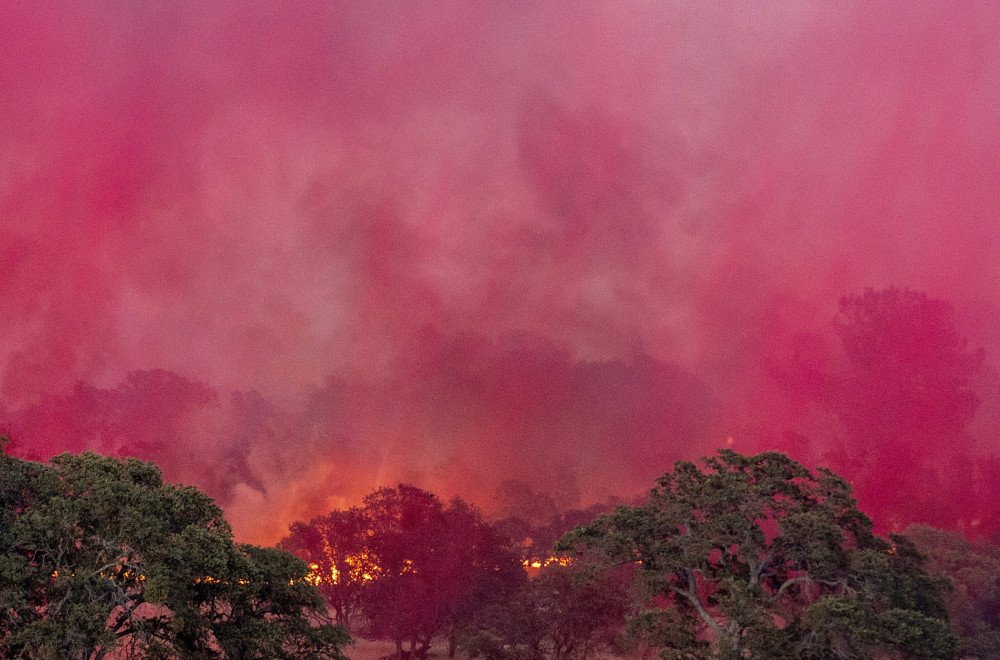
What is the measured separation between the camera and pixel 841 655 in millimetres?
30531

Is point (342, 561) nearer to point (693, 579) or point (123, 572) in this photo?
point (693, 579)

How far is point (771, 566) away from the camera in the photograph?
127 feet

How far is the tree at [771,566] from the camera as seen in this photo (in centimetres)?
3066

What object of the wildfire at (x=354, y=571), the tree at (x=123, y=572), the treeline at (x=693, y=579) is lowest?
the tree at (x=123, y=572)

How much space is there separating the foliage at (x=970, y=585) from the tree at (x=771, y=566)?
1615 centimetres

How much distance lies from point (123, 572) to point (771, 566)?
34080 mm

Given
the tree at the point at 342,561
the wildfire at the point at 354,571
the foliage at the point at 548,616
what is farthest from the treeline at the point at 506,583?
the tree at the point at 342,561

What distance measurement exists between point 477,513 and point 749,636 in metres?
39.7

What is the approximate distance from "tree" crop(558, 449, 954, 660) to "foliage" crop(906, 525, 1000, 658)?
53.0 feet

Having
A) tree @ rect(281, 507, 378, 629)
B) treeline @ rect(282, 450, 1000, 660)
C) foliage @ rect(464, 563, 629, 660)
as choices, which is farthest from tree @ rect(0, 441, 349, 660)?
tree @ rect(281, 507, 378, 629)

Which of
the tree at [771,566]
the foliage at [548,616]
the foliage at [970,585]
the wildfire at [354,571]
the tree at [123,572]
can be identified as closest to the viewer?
the tree at [123,572]

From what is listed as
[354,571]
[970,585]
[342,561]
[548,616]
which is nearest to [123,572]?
[548,616]

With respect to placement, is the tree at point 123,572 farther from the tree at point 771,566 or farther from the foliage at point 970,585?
the foliage at point 970,585

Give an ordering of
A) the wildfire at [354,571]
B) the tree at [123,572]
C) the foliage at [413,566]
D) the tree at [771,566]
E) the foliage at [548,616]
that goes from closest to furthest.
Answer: the tree at [123,572]
the tree at [771,566]
the foliage at [548,616]
the foliage at [413,566]
the wildfire at [354,571]
